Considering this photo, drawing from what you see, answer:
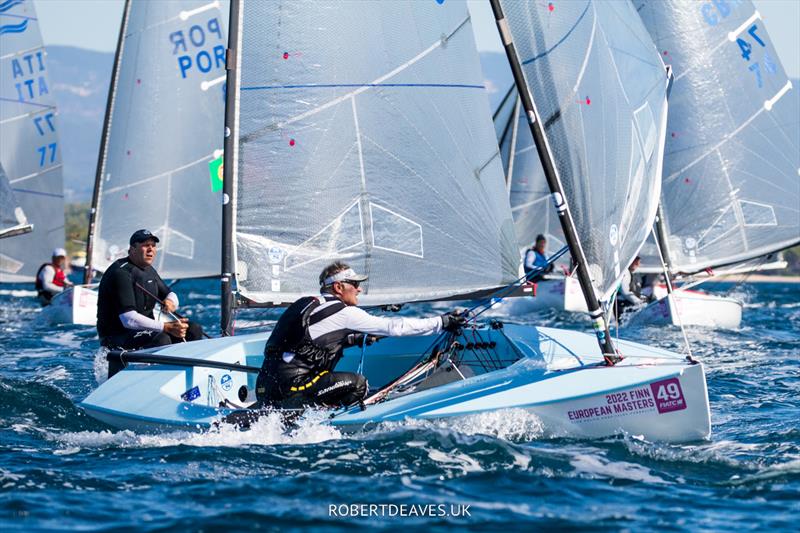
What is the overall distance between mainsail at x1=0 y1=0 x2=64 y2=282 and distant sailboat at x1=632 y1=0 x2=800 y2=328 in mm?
11325

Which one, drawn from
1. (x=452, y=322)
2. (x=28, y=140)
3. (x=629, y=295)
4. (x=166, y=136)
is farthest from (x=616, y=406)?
(x=28, y=140)

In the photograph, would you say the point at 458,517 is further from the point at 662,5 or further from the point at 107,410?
the point at 662,5

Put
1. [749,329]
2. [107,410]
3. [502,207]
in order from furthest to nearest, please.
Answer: [749,329], [502,207], [107,410]

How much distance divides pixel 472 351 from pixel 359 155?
185 cm

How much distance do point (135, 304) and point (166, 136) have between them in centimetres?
1036

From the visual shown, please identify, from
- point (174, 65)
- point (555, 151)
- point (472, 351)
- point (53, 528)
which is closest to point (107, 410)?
point (53, 528)

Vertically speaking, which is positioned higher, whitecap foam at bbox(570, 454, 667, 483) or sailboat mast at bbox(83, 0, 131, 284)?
sailboat mast at bbox(83, 0, 131, 284)

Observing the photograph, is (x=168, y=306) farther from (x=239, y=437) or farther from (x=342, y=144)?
(x=239, y=437)

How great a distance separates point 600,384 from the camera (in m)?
7.05

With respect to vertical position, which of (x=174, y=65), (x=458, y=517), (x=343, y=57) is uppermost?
(x=174, y=65)

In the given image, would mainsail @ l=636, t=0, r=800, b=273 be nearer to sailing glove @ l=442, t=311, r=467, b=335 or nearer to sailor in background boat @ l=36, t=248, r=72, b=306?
sailor in background boat @ l=36, t=248, r=72, b=306

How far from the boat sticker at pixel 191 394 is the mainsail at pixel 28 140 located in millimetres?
14461

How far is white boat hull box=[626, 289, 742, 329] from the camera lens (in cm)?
1706

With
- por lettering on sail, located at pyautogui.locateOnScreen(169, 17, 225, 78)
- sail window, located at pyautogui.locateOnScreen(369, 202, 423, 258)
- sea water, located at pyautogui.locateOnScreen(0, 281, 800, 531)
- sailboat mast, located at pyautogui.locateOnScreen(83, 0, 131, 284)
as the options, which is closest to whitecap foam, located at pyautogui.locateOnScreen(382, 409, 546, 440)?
sea water, located at pyautogui.locateOnScreen(0, 281, 800, 531)
